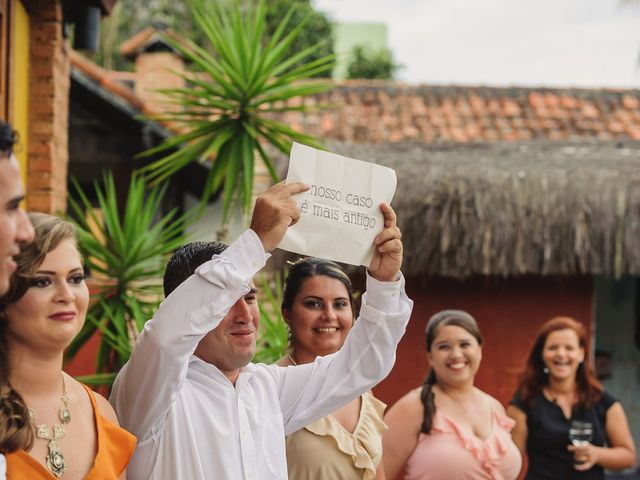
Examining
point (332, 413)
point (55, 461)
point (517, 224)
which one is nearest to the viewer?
point (55, 461)

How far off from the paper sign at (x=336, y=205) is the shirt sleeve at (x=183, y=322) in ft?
0.64

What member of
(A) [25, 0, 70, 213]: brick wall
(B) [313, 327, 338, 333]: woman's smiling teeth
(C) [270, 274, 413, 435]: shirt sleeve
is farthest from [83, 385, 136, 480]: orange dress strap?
(A) [25, 0, 70, 213]: brick wall

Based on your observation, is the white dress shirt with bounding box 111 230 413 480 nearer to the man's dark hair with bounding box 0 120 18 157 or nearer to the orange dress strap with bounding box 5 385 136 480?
the orange dress strap with bounding box 5 385 136 480

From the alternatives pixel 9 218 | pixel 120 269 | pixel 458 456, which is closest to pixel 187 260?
pixel 9 218

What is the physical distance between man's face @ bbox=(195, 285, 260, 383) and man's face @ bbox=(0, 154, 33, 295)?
0.83m

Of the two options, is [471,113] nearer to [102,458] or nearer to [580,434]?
[580,434]

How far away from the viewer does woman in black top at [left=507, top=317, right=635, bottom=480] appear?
515cm

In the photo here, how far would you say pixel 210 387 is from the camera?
9.00 feet

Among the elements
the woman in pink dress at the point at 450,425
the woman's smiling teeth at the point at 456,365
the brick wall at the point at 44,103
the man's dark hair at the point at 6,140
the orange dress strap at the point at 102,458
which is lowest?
the woman in pink dress at the point at 450,425

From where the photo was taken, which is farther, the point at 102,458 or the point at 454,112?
the point at 454,112

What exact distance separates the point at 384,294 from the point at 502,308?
20.8ft

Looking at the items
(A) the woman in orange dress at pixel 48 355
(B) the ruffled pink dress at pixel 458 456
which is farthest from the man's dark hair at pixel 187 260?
(B) the ruffled pink dress at pixel 458 456

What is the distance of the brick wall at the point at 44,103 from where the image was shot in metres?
6.45

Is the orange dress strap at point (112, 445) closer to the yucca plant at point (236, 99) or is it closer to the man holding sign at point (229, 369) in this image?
the man holding sign at point (229, 369)
